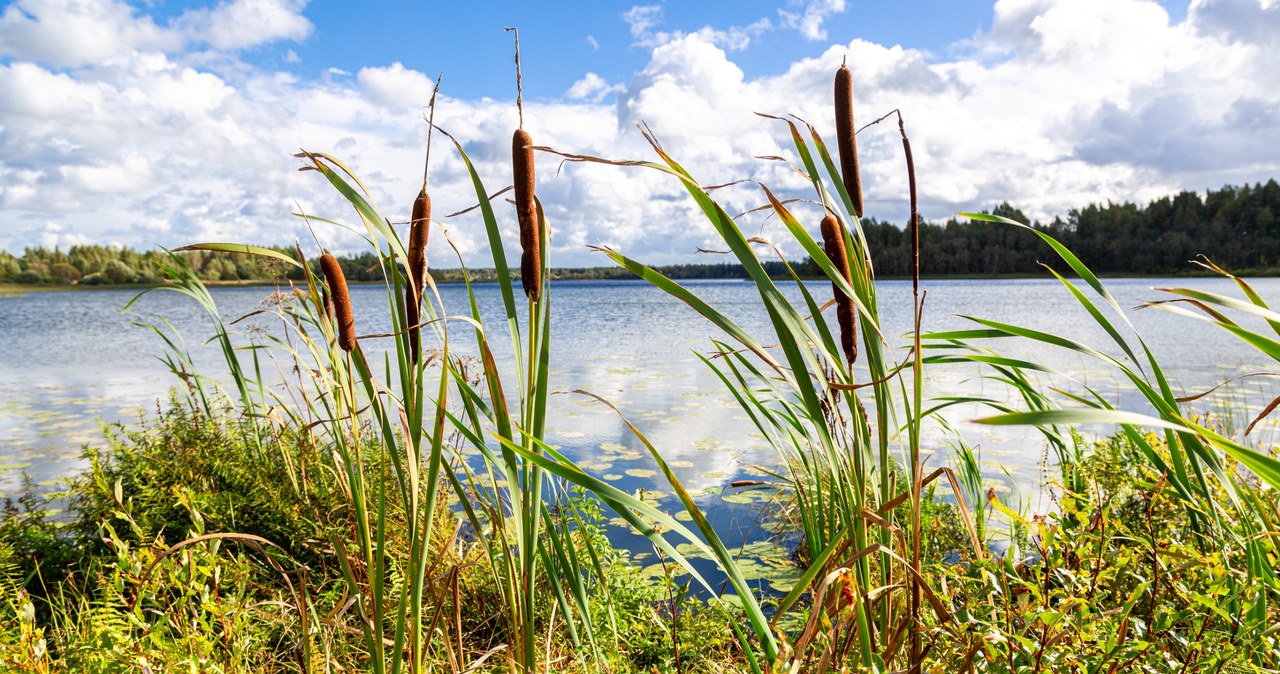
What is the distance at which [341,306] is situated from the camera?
1012 mm

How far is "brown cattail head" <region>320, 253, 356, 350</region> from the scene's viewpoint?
1011mm

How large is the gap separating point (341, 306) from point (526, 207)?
0.33 metres

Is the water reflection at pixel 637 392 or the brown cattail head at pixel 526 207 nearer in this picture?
the brown cattail head at pixel 526 207

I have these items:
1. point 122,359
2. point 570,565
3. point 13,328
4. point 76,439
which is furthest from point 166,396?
point 13,328

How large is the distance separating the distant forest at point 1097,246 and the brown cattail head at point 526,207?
45394mm

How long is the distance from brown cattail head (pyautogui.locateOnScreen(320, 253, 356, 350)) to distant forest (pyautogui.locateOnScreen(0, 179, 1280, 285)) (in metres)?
45.3

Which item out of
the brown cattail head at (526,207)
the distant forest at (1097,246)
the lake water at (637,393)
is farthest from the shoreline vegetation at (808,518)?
the distant forest at (1097,246)

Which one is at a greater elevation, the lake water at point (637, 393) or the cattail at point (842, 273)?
the cattail at point (842, 273)

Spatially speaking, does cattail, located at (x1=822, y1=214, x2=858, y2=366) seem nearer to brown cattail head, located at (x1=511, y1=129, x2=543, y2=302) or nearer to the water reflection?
the water reflection

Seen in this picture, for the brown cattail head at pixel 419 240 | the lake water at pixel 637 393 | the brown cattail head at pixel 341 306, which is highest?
the brown cattail head at pixel 419 240

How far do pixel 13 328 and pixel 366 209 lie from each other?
25417 millimetres

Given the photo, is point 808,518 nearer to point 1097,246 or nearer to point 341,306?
point 341,306

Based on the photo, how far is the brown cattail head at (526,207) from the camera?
3.00 ft

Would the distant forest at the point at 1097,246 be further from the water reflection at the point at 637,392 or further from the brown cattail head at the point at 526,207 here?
the brown cattail head at the point at 526,207
